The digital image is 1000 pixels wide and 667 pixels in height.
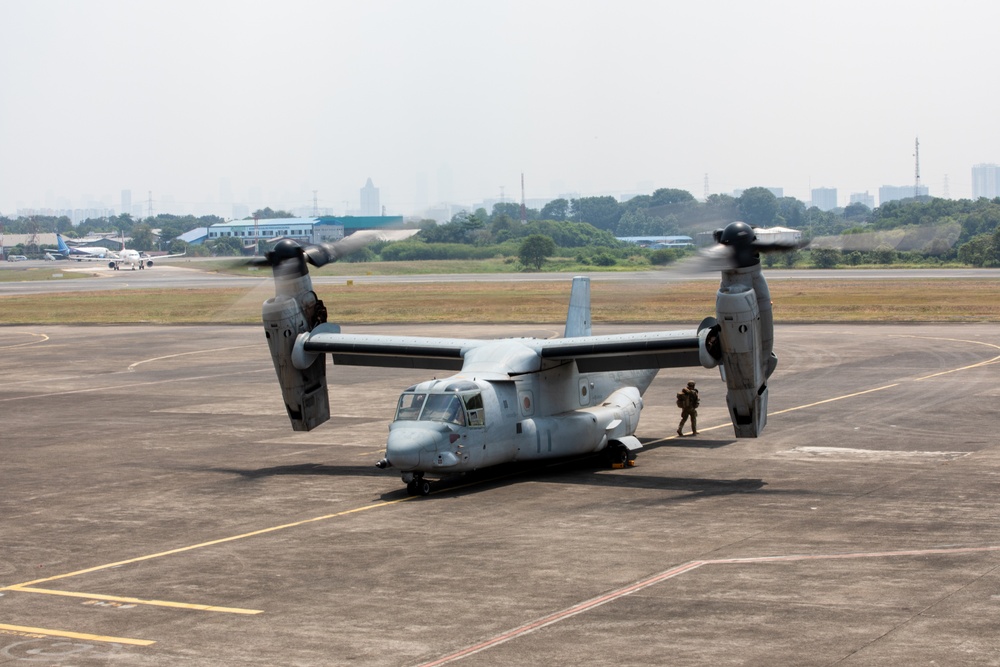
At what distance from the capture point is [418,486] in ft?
79.5

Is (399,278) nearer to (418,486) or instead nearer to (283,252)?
(283,252)

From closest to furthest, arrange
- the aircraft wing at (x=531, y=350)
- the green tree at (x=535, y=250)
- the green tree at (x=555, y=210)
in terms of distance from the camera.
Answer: the aircraft wing at (x=531, y=350) → the green tree at (x=535, y=250) → the green tree at (x=555, y=210)

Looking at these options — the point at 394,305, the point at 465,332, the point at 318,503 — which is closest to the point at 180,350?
the point at 465,332

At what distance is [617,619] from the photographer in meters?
15.1

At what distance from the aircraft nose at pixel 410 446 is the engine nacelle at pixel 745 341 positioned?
21.6 feet

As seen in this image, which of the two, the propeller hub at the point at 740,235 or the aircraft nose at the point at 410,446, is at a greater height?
the propeller hub at the point at 740,235

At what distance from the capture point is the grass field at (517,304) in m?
70.6

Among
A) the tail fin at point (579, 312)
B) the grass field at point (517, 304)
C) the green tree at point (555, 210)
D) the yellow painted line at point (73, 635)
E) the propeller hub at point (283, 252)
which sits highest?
the green tree at point (555, 210)

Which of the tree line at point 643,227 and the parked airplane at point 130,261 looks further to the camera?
the parked airplane at point 130,261

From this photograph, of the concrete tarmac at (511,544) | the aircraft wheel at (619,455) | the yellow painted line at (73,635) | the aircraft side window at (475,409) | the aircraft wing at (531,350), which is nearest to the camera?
the concrete tarmac at (511,544)

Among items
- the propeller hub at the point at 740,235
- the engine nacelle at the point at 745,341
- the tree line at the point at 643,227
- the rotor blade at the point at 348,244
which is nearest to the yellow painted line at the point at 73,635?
the engine nacelle at the point at 745,341

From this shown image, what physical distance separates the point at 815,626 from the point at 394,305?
71318 mm

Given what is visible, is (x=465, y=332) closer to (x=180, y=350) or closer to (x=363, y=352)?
(x=180, y=350)

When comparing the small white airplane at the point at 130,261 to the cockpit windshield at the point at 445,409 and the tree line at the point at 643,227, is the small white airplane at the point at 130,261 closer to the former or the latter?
the tree line at the point at 643,227
